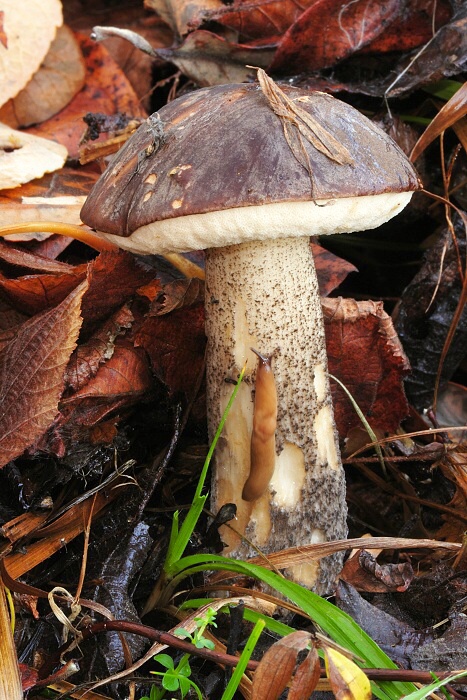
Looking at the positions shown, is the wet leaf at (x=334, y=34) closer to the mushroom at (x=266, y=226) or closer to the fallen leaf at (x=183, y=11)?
the fallen leaf at (x=183, y=11)

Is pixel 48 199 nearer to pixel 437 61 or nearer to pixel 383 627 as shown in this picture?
pixel 437 61

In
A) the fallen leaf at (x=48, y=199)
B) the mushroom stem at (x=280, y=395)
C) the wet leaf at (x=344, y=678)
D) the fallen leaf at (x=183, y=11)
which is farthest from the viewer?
the fallen leaf at (x=183, y=11)

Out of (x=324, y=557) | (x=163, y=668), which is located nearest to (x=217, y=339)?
(x=324, y=557)

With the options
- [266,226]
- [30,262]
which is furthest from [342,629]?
[30,262]

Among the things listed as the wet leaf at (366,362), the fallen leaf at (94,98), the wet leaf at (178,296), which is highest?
the fallen leaf at (94,98)

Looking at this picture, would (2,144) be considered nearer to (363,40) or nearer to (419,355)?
(363,40)

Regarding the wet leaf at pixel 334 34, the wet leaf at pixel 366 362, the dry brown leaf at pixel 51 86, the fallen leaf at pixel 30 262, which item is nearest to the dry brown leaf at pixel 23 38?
the dry brown leaf at pixel 51 86
